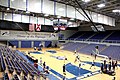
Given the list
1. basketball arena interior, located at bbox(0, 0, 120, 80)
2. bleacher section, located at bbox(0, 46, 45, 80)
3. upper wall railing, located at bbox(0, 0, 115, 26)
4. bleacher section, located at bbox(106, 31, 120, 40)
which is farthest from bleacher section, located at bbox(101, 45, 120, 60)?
bleacher section, located at bbox(0, 46, 45, 80)

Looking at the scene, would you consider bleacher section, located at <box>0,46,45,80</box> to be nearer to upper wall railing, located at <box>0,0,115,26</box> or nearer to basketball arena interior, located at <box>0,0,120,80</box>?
basketball arena interior, located at <box>0,0,120,80</box>

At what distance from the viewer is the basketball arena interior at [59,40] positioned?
420 inches

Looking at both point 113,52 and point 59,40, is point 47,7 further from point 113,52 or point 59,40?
point 59,40

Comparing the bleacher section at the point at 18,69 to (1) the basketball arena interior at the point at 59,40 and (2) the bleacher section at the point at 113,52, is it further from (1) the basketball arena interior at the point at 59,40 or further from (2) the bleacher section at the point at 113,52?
(2) the bleacher section at the point at 113,52

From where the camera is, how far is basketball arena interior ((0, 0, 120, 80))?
10.7 metres

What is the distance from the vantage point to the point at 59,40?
38656mm

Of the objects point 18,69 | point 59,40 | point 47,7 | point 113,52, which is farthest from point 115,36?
point 18,69

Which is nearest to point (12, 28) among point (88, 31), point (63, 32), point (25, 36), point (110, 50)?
point (25, 36)

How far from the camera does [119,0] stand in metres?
12.6

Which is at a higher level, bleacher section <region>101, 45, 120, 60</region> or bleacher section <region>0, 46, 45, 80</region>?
bleacher section <region>0, 46, 45, 80</region>

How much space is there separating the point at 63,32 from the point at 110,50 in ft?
64.8

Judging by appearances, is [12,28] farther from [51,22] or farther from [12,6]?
[12,6]

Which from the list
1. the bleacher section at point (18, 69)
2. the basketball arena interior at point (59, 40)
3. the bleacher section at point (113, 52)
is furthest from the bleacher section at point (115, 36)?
the bleacher section at point (18, 69)

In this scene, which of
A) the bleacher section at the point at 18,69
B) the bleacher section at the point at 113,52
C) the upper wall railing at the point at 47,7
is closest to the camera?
the bleacher section at the point at 18,69
